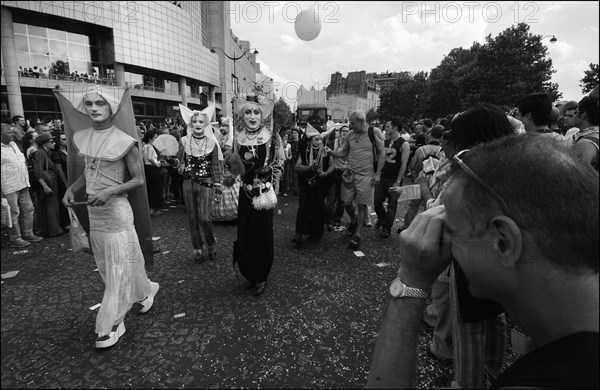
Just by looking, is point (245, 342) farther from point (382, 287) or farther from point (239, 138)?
point (239, 138)

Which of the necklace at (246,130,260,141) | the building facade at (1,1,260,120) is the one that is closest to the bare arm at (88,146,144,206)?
the necklace at (246,130,260,141)

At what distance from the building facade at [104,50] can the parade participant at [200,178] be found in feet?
50.4

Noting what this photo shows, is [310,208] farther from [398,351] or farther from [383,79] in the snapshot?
[383,79]

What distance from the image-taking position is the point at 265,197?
3561 mm

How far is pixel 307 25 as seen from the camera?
8.05 meters

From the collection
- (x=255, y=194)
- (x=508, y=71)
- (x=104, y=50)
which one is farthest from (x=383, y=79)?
(x=255, y=194)

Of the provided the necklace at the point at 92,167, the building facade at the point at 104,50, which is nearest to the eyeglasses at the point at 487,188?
the necklace at the point at 92,167

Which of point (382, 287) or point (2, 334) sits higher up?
point (2, 334)

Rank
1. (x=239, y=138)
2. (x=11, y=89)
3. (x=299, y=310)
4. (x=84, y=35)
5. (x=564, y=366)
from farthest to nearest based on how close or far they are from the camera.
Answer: (x=84, y=35)
(x=11, y=89)
(x=239, y=138)
(x=299, y=310)
(x=564, y=366)

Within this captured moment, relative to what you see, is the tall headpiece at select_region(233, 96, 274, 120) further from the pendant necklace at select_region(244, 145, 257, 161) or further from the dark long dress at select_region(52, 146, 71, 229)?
the dark long dress at select_region(52, 146, 71, 229)

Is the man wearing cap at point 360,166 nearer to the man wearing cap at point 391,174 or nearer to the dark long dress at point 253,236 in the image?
the man wearing cap at point 391,174

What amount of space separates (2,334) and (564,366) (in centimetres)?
150

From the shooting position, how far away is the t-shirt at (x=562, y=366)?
57cm

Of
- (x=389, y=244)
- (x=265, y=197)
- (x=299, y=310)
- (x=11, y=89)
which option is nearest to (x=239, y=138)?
(x=265, y=197)
